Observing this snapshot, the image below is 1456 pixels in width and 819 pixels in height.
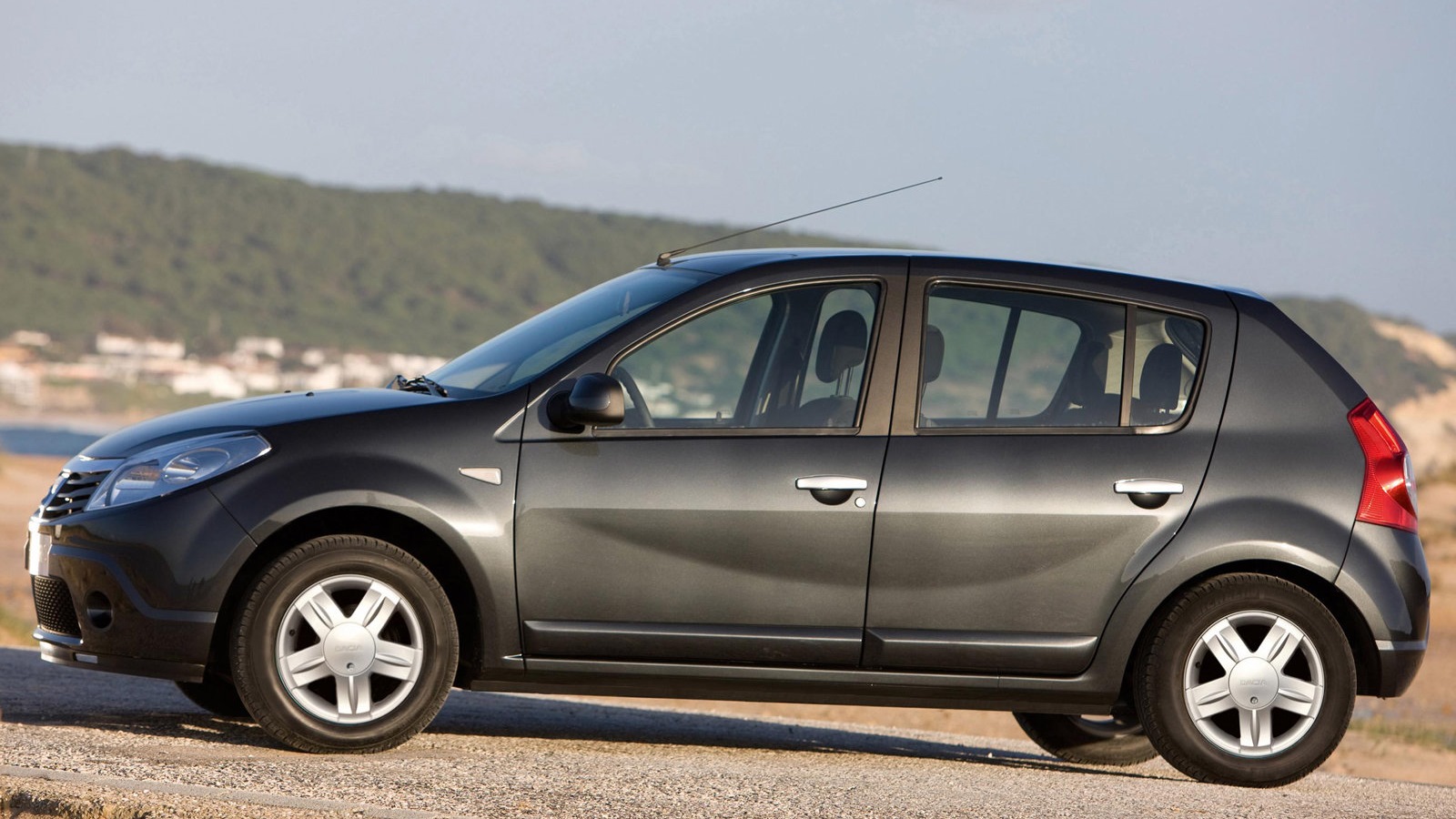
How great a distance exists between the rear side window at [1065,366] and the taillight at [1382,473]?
65 centimetres

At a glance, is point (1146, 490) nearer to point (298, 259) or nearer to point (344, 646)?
point (344, 646)

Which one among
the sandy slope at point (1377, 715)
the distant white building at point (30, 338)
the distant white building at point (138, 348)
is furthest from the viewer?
the distant white building at point (138, 348)

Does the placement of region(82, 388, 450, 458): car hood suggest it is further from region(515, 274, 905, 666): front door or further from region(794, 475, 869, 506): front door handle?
region(794, 475, 869, 506): front door handle

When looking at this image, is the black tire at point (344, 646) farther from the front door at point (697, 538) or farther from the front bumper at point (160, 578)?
the front door at point (697, 538)

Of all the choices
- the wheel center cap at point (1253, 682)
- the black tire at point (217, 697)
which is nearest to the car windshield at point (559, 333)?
the black tire at point (217, 697)

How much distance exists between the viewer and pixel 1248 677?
6.23m

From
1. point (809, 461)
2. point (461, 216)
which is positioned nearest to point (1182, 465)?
point (809, 461)

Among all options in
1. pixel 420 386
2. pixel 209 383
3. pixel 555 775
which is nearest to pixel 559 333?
pixel 420 386

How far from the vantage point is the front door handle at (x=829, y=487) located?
5.94 metres

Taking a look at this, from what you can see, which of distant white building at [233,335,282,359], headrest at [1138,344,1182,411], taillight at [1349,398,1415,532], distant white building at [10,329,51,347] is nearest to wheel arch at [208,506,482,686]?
headrest at [1138,344,1182,411]

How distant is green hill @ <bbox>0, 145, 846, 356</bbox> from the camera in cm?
13600

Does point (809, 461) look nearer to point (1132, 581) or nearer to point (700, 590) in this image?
point (700, 590)

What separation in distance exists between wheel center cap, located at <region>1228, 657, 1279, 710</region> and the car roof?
138 cm

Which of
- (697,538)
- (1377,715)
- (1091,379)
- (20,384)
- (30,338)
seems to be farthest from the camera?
(30,338)
